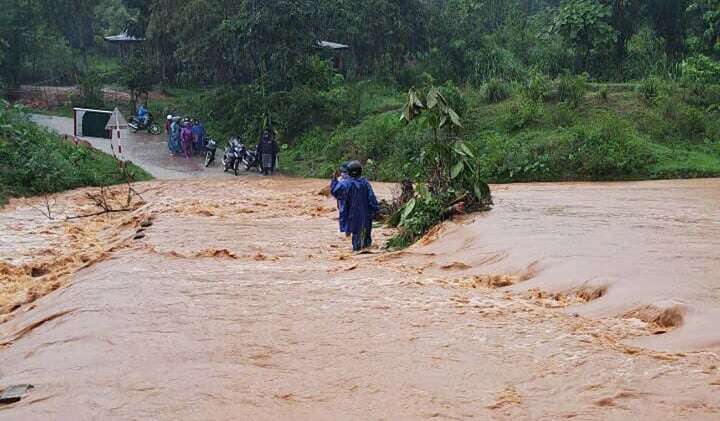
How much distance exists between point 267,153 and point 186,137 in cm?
393

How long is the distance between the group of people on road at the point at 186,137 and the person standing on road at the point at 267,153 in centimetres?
350

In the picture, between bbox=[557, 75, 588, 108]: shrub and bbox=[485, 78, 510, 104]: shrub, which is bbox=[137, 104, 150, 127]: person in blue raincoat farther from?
bbox=[557, 75, 588, 108]: shrub

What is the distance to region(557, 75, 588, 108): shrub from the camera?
2300 centimetres

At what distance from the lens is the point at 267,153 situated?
22.5 m

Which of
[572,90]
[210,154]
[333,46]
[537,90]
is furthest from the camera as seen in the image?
[333,46]

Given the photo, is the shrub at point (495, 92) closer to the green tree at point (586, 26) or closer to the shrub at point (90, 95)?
the green tree at point (586, 26)

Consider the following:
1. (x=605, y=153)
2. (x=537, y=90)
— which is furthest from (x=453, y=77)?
(x=605, y=153)

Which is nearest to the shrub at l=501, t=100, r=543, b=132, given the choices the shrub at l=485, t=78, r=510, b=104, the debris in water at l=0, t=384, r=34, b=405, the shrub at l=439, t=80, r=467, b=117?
the shrub at l=439, t=80, r=467, b=117

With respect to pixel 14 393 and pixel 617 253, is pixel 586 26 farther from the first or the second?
pixel 14 393

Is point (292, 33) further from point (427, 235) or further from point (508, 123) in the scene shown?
point (427, 235)

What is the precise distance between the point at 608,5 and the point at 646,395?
2272 centimetres

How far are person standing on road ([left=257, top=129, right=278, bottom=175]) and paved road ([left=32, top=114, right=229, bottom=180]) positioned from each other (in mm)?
1199

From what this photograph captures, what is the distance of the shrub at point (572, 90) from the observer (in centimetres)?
2300

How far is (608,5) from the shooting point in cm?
2544
